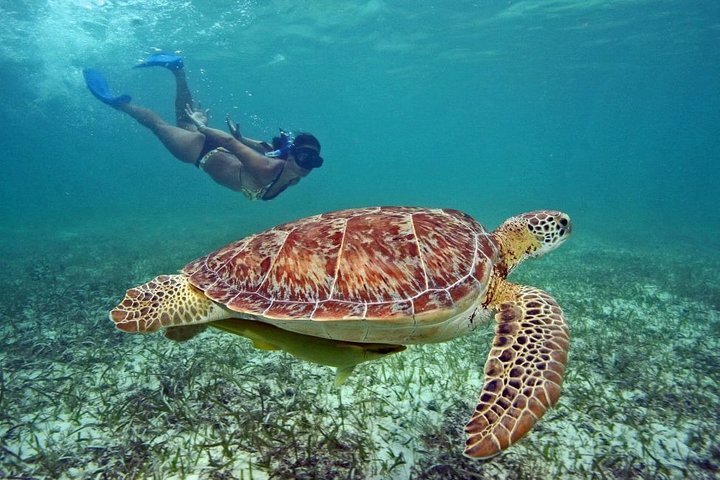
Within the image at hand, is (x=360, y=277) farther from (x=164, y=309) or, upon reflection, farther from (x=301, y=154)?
(x=301, y=154)

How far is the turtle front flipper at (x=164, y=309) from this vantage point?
10.3 feet

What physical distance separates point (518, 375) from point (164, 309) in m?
2.87

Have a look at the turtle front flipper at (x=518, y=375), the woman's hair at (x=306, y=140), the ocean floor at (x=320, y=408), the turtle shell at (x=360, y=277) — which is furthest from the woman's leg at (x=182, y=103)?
the turtle front flipper at (x=518, y=375)

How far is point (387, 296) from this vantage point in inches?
111

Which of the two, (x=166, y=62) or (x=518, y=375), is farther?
(x=166, y=62)

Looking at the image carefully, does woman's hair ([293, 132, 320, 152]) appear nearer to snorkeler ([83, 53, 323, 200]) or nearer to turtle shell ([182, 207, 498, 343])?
snorkeler ([83, 53, 323, 200])

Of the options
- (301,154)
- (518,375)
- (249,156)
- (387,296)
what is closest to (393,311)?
(387,296)

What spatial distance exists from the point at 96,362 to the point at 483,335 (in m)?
5.26

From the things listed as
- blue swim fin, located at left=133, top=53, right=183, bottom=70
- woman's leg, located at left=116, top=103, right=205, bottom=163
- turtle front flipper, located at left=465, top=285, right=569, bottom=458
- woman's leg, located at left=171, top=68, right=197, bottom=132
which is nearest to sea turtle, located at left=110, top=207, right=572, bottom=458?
turtle front flipper, located at left=465, top=285, right=569, bottom=458

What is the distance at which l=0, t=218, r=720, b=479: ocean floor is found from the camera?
9.21 feet

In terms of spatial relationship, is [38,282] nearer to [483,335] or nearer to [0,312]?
[0,312]

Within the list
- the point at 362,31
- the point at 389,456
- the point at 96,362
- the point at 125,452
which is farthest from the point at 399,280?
the point at 362,31

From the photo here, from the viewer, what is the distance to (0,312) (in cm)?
674

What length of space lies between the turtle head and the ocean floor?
59.7 inches
